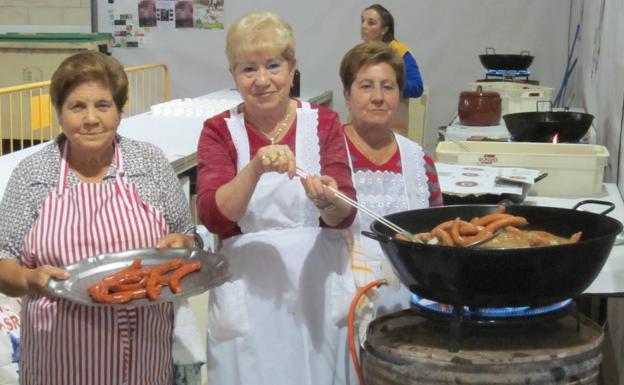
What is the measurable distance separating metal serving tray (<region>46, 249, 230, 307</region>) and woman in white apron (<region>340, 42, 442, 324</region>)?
437 millimetres

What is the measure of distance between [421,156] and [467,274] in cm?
80

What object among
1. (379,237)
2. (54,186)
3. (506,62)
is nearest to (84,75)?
(54,186)

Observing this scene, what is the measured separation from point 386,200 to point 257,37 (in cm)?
58

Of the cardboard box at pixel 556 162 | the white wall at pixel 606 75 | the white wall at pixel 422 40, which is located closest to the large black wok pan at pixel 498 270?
the cardboard box at pixel 556 162

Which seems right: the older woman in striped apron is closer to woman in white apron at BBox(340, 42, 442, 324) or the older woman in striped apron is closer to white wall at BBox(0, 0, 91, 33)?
woman in white apron at BBox(340, 42, 442, 324)

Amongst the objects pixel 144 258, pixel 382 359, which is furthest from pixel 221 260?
pixel 382 359

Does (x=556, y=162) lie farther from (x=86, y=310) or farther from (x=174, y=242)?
(x=86, y=310)

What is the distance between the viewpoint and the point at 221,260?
1.87m

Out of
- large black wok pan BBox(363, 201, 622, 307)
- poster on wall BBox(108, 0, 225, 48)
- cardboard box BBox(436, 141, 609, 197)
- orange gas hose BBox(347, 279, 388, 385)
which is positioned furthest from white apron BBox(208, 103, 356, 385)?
poster on wall BBox(108, 0, 225, 48)

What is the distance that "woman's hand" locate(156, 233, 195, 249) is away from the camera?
6.26 feet

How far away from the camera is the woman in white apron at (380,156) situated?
214 cm

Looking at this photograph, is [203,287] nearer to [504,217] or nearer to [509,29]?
[504,217]

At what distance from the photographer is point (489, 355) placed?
150 centimetres

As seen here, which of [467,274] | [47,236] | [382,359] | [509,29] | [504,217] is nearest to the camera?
[467,274]
